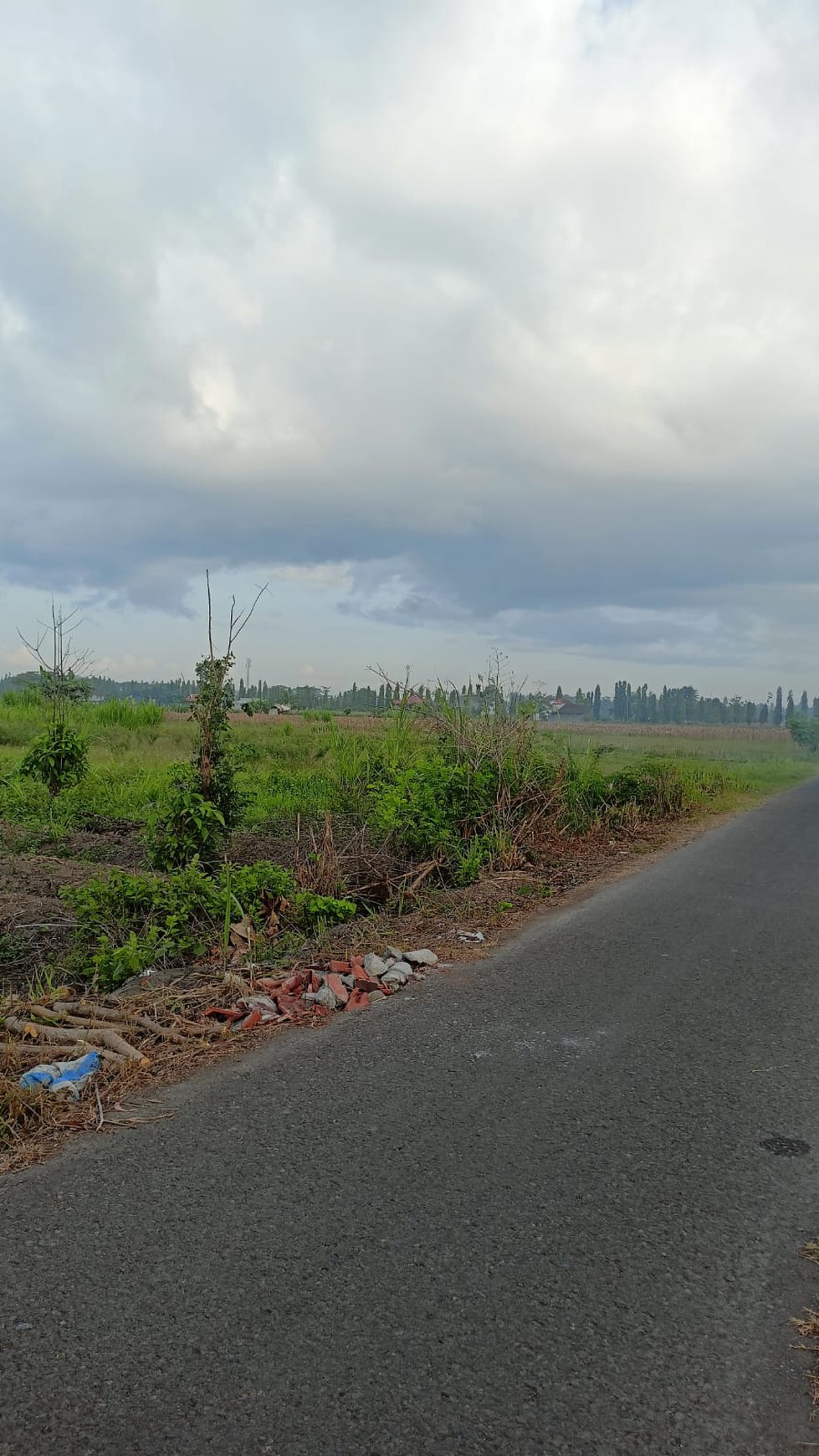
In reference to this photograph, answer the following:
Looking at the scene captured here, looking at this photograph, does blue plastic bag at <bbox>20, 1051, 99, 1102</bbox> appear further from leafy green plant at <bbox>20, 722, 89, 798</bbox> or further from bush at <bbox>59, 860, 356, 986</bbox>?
leafy green plant at <bbox>20, 722, 89, 798</bbox>

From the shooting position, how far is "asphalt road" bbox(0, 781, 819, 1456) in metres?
1.96

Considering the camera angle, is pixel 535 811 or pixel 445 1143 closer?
pixel 445 1143

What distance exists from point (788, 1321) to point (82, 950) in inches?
165

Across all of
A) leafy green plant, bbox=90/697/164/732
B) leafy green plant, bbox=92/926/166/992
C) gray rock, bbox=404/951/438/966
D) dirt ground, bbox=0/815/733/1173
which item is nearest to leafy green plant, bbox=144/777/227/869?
dirt ground, bbox=0/815/733/1173

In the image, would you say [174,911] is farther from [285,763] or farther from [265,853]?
[285,763]

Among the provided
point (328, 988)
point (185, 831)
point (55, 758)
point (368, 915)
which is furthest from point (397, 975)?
point (55, 758)

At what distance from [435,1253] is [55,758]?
36.5 feet

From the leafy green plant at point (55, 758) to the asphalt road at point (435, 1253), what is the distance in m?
9.38

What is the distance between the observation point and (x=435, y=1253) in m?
2.51

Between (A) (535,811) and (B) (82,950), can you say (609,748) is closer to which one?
(A) (535,811)

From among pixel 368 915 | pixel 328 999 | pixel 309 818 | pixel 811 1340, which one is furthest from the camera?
pixel 309 818

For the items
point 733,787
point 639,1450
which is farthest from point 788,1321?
point 733,787

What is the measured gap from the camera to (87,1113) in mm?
3369

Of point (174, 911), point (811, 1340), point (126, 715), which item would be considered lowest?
point (811, 1340)
